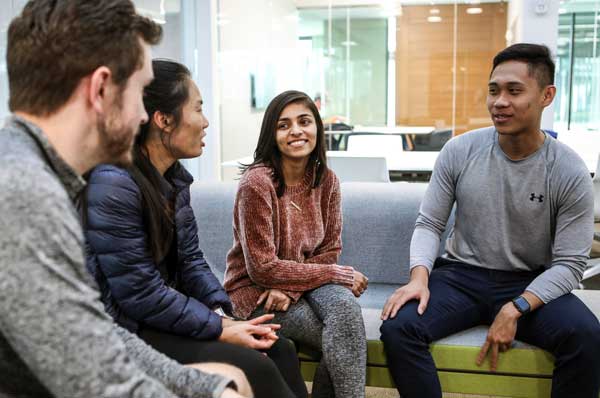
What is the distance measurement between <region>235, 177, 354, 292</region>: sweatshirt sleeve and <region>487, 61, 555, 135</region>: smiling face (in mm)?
784

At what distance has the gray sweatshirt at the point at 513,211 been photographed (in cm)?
220

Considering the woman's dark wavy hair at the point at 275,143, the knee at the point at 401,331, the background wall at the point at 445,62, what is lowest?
the knee at the point at 401,331

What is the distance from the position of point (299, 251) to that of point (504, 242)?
2.35 ft

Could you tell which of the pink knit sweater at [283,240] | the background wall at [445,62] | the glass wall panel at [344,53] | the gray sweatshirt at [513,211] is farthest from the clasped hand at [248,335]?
the background wall at [445,62]

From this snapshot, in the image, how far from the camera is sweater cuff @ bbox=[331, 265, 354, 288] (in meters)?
2.19

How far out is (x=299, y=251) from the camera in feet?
7.43

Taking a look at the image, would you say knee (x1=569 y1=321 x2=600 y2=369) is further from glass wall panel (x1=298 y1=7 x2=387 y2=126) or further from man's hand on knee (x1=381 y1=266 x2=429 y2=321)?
glass wall panel (x1=298 y1=7 x2=387 y2=126)

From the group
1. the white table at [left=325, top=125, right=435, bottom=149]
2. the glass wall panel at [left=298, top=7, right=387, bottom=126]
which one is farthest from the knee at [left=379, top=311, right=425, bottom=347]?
the glass wall panel at [left=298, top=7, right=387, bottom=126]

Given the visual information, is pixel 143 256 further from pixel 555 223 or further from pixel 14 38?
pixel 555 223

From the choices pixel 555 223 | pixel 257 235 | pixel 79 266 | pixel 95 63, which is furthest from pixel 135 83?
pixel 555 223

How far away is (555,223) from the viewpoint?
2.28 m

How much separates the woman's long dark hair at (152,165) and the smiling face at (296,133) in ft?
1.77

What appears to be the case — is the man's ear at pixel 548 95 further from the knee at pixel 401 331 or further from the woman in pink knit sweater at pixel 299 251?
the knee at pixel 401 331

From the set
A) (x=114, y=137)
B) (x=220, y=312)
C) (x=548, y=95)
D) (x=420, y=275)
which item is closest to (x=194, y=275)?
(x=220, y=312)
